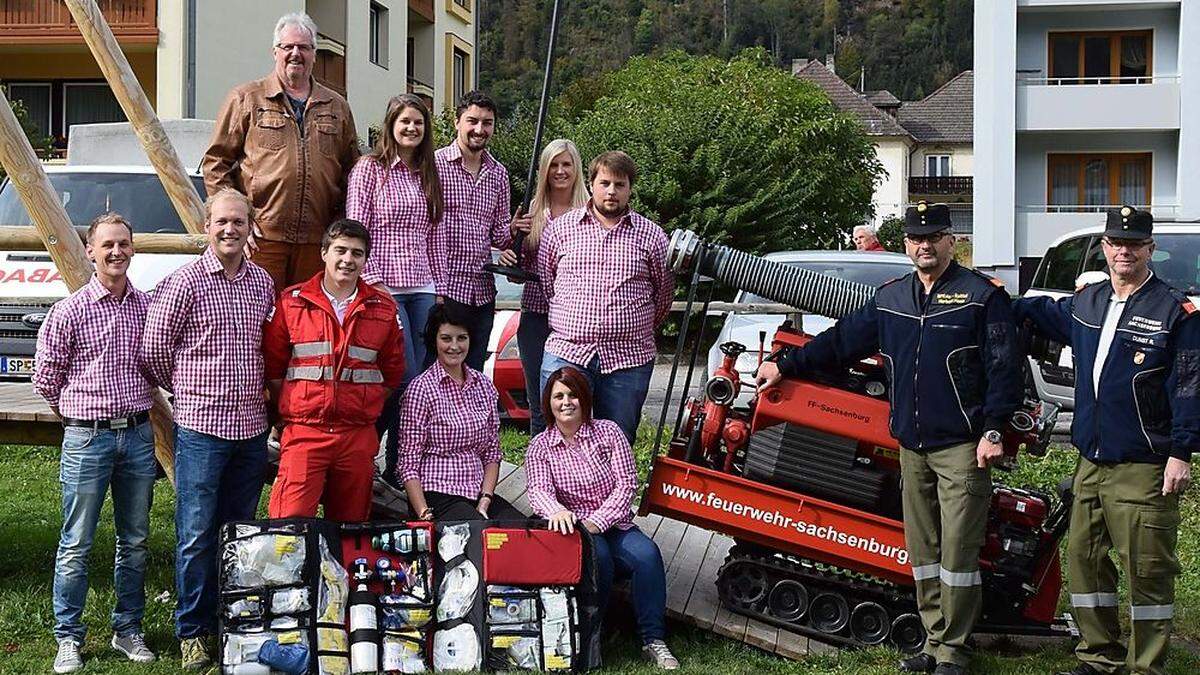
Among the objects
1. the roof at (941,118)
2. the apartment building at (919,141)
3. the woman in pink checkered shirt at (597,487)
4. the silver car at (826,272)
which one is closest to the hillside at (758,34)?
the roof at (941,118)

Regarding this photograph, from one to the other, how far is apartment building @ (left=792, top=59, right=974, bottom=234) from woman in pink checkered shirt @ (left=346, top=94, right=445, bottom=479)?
6509cm

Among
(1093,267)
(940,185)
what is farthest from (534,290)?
(940,185)

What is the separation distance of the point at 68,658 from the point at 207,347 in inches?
56.7

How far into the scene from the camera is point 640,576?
6.15 meters

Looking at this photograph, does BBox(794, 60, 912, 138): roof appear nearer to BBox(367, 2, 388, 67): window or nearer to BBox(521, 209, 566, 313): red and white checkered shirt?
BBox(367, 2, 388, 67): window

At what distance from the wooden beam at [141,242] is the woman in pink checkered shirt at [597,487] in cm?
215

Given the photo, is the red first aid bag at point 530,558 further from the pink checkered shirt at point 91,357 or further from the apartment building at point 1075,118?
the apartment building at point 1075,118

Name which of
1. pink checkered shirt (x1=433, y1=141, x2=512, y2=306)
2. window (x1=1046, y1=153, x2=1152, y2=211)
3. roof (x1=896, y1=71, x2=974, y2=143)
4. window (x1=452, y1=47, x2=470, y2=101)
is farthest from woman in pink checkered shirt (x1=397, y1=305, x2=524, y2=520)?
roof (x1=896, y1=71, x2=974, y2=143)

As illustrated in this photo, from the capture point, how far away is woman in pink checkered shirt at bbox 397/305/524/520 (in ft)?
20.4

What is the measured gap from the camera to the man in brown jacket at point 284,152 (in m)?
6.28

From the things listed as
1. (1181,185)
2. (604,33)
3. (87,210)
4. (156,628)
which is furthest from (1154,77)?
(604,33)

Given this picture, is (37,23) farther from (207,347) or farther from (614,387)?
(614,387)

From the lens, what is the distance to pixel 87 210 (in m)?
10.1

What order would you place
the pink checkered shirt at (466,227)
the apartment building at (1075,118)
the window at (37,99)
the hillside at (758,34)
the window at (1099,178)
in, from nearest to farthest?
the pink checkered shirt at (466,227), the window at (37,99), the apartment building at (1075,118), the window at (1099,178), the hillside at (758,34)
